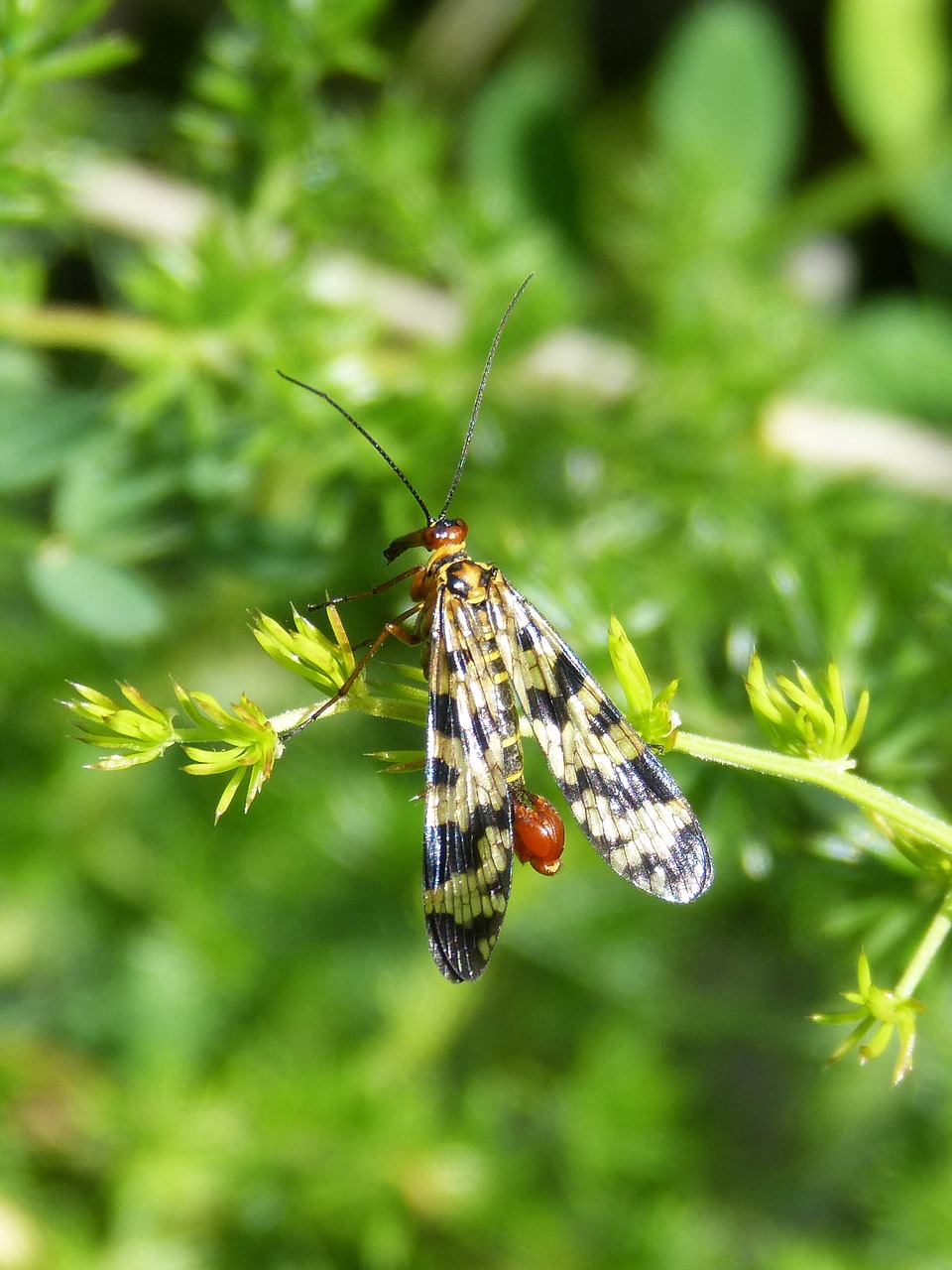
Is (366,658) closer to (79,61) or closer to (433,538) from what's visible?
(433,538)

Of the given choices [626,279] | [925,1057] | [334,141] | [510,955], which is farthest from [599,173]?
[925,1057]

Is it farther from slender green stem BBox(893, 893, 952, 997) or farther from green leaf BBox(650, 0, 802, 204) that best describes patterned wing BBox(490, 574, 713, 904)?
green leaf BBox(650, 0, 802, 204)

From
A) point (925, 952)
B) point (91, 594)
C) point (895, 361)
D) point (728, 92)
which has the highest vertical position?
point (728, 92)

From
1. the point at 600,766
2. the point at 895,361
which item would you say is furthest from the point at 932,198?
the point at 600,766

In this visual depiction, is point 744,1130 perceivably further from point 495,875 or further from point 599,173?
point 599,173

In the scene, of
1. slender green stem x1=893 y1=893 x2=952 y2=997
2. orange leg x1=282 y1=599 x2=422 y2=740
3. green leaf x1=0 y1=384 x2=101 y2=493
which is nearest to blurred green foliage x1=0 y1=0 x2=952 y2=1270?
green leaf x1=0 y1=384 x2=101 y2=493

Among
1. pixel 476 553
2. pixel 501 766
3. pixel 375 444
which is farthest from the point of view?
pixel 476 553
